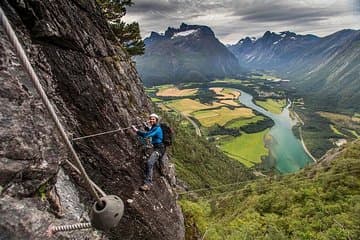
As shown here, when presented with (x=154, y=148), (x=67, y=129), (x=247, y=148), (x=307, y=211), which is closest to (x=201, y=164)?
(x=247, y=148)

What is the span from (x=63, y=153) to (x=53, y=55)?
289cm

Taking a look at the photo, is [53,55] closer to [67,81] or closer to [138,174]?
[67,81]

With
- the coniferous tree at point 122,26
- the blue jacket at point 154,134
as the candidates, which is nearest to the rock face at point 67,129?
the blue jacket at point 154,134

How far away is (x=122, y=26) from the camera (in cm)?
2191

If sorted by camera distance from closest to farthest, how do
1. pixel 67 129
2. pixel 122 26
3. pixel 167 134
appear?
pixel 67 129 < pixel 167 134 < pixel 122 26

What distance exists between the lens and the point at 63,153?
941 centimetres

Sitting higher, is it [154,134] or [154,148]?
[154,134]

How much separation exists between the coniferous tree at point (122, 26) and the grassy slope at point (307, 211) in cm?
1339

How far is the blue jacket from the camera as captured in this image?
1150 cm

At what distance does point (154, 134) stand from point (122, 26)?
12.6m

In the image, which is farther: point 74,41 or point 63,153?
point 74,41

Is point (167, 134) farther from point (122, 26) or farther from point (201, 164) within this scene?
point (201, 164)

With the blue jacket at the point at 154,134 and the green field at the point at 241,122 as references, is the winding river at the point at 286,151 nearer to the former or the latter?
the green field at the point at 241,122

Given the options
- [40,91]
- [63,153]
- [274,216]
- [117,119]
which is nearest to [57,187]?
[63,153]
